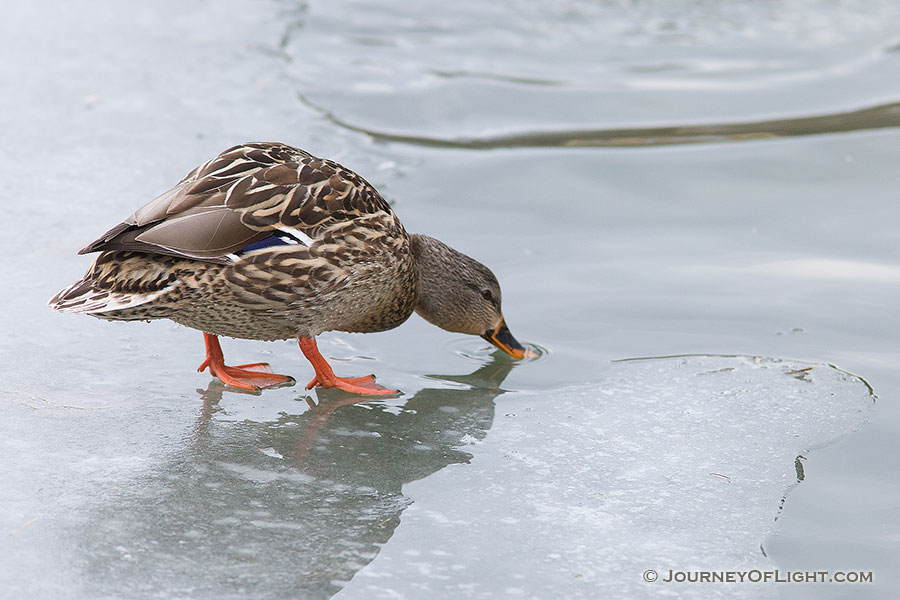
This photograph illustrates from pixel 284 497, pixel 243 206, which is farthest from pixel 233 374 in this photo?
pixel 284 497

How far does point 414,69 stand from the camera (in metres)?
7.81

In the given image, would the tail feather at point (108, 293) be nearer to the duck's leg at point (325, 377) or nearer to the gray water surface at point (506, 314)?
the gray water surface at point (506, 314)

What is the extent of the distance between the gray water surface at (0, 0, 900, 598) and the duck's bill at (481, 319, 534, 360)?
0.24ft

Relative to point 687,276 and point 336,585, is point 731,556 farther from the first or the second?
point 687,276

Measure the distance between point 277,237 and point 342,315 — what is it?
48cm

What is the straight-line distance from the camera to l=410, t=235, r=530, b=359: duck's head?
466 centimetres

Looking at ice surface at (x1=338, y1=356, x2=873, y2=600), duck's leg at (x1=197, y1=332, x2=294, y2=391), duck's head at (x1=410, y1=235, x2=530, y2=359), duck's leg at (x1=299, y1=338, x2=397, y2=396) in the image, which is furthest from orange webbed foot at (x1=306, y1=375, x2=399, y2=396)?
duck's head at (x1=410, y1=235, x2=530, y2=359)

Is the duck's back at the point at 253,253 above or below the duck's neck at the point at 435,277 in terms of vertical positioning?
above

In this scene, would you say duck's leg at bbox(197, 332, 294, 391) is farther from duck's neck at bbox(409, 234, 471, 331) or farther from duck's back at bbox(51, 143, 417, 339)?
duck's neck at bbox(409, 234, 471, 331)

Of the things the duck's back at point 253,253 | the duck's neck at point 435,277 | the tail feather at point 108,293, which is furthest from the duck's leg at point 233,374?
the duck's neck at point 435,277

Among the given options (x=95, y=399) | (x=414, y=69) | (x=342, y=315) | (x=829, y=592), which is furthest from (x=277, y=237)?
(x=414, y=69)

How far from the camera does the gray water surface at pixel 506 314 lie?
308 cm

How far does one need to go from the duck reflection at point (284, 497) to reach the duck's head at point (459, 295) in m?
0.49

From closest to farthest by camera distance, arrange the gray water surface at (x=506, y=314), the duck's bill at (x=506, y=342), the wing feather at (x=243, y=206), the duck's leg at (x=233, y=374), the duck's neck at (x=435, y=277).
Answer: the gray water surface at (x=506, y=314) → the wing feather at (x=243, y=206) → the duck's leg at (x=233, y=374) → the duck's bill at (x=506, y=342) → the duck's neck at (x=435, y=277)
